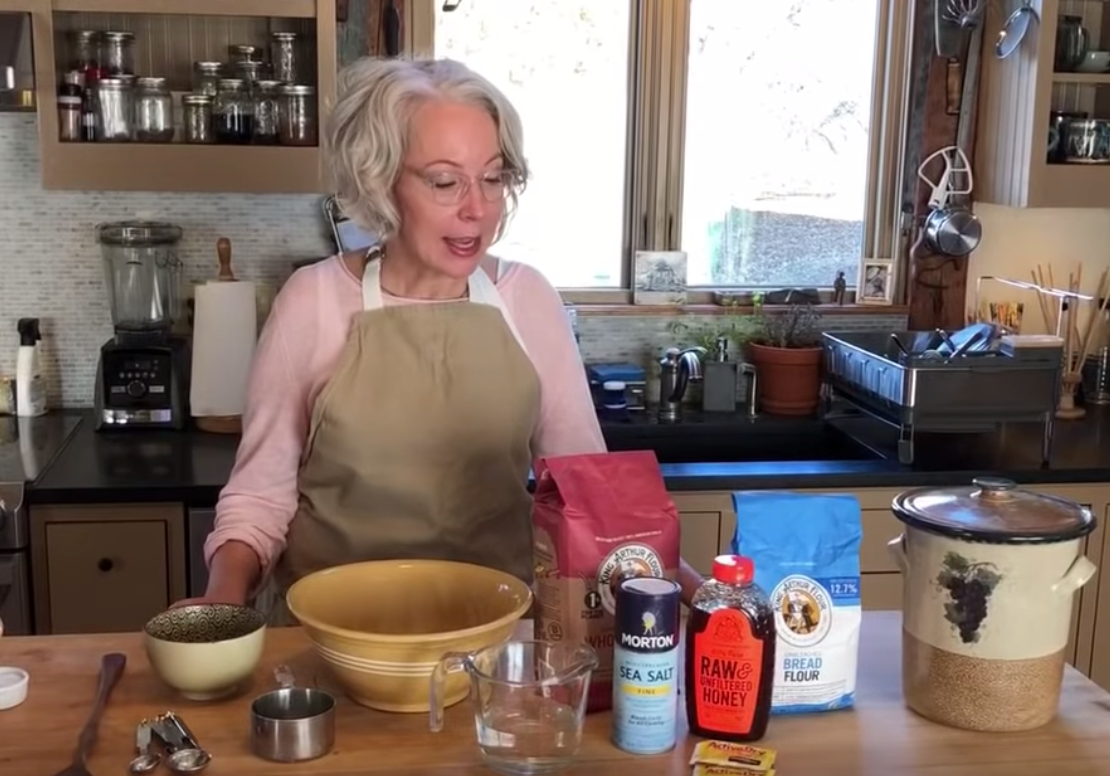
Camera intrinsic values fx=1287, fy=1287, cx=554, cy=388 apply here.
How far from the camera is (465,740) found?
1.30m

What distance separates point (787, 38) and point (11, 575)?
7.39 feet

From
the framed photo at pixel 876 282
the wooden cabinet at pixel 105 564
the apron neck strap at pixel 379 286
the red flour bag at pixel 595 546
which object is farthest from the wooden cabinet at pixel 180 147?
the red flour bag at pixel 595 546

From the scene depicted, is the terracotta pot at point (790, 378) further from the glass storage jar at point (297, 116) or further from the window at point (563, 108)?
the glass storage jar at point (297, 116)

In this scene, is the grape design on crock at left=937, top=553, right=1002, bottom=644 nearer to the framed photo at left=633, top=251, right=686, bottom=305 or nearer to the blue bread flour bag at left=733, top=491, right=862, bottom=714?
the blue bread flour bag at left=733, top=491, right=862, bottom=714

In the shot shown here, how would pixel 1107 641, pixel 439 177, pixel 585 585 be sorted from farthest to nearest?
pixel 1107 641 → pixel 439 177 → pixel 585 585

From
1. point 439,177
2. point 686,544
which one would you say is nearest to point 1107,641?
point 686,544

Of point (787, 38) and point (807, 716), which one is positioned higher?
A: point (787, 38)

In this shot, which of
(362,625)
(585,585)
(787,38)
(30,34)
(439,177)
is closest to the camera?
(585,585)

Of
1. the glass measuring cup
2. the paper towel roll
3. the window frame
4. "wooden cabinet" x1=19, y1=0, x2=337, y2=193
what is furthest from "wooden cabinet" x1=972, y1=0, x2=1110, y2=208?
the glass measuring cup

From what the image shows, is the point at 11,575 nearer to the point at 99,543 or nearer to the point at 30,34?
the point at 99,543

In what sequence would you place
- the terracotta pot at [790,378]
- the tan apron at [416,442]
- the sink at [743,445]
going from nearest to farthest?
the tan apron at [416,442] → the sink at [743,445] → the terracotta pot at [790,378]

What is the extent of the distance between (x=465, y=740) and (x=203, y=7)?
1937 mm

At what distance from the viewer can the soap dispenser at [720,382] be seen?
10.6ft

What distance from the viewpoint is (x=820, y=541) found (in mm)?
1347
